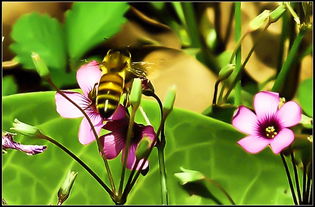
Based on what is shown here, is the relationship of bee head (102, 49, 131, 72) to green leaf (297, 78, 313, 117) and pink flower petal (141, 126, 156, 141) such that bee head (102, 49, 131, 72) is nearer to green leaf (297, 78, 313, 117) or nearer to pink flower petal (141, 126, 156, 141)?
pink flower petal (141, 126, 156, 141)

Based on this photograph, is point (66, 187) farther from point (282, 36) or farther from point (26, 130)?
point (282, 36)

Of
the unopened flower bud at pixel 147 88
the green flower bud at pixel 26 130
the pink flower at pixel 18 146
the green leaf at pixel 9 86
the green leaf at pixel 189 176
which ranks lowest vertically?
the pink flower at pixel 18 146

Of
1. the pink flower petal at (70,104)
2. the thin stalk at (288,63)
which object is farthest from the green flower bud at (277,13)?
the pink flower petal at (70,104)

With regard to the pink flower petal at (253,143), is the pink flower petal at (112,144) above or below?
below

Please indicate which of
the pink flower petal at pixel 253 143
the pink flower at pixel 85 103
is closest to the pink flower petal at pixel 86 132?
the pink flower at pixel 85 103

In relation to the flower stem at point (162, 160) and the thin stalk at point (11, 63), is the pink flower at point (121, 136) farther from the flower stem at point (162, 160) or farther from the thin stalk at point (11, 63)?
the thin stalk at point (11, 63)

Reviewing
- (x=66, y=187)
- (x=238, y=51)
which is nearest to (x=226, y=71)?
(x=238, y=51)

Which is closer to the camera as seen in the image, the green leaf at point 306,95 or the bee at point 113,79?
the bee at point 113,79

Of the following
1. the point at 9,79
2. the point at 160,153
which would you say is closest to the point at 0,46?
the point at 9,79
